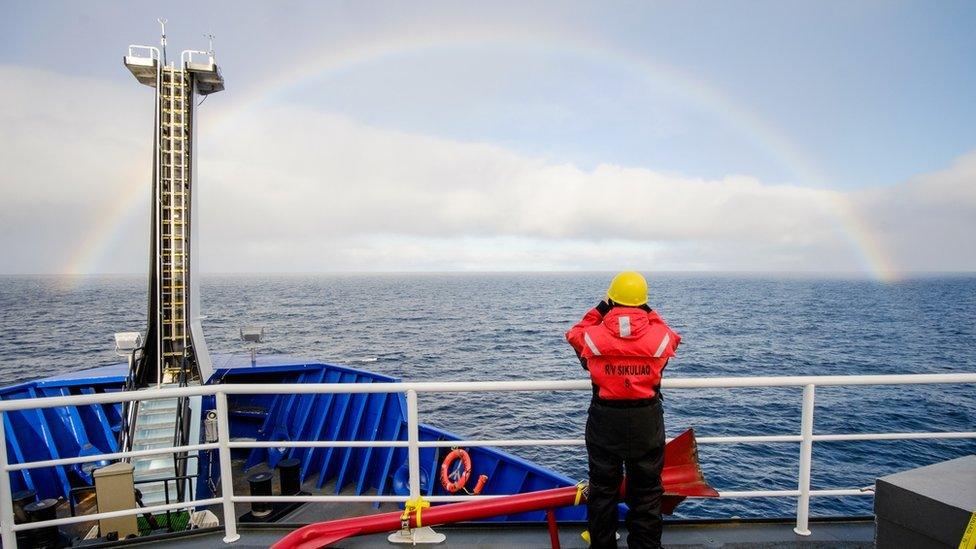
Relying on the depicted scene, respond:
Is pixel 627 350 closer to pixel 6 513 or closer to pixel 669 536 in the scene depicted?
pixel 669 536

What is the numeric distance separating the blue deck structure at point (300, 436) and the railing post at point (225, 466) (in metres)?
5.82

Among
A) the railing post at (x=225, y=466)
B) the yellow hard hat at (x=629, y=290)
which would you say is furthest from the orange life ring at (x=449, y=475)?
the yellow hard hat at (x=629, y=290)

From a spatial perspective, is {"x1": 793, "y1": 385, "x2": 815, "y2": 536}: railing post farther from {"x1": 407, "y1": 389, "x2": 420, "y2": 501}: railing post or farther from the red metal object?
{"x1": 407, "y1": 389, "x2": 420, "y2": 501}: railing post

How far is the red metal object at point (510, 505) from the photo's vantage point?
418cm

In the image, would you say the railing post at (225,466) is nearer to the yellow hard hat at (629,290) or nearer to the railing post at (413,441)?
the railing post at (413,441)

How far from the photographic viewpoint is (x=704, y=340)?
49.2m

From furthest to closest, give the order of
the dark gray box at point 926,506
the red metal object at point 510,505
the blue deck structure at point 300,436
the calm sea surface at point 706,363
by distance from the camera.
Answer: the calm sea surface at point 706,363 → the blue deck structure at point 300,436 → the red metal object at point 510,505 → the dark gray box at point 926,506

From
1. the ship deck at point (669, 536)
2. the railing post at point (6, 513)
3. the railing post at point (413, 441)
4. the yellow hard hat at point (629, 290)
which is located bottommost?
the ship deck at point (669, 536)

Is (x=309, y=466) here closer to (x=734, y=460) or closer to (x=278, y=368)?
(x=278, y=368)

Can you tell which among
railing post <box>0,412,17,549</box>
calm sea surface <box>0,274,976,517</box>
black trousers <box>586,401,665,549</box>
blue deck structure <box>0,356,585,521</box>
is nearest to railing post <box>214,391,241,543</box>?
railing post <box>0,412,17,549</box>

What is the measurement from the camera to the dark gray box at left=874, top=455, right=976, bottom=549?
2861 millimetres

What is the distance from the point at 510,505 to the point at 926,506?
8.74ft

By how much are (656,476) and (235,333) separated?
195 feet

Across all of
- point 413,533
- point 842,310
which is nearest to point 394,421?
point 413,533
